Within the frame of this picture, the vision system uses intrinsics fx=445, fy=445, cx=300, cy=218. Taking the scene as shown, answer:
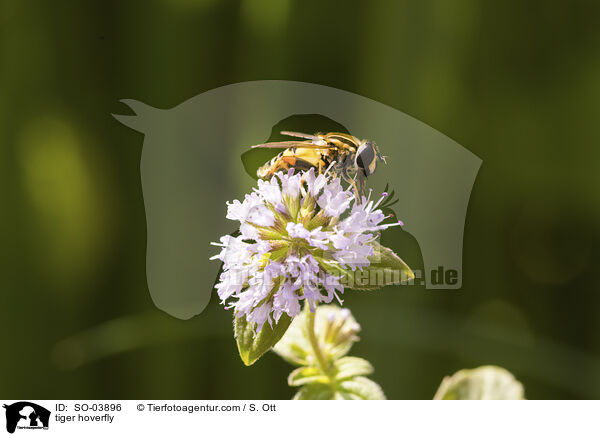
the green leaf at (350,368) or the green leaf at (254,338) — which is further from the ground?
the green leaf at (254,338)

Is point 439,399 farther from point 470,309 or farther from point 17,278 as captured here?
point 17,278

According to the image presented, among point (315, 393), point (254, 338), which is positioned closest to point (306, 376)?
point (315, 393)
